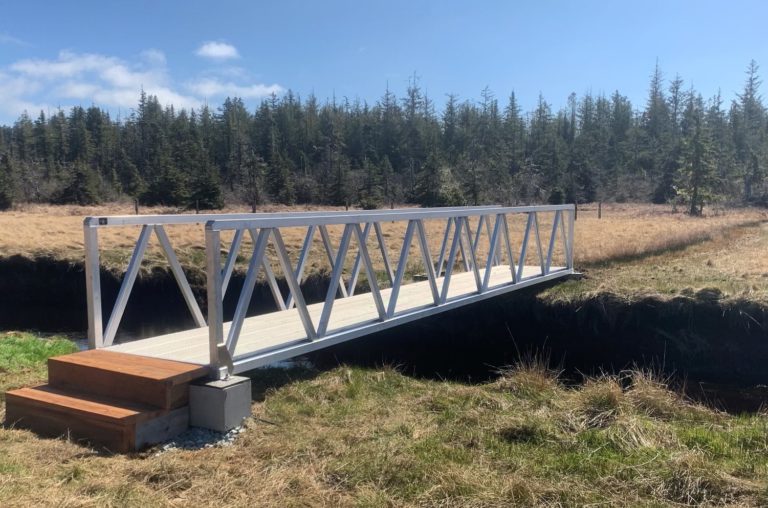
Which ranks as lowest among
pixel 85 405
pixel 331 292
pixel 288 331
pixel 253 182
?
pixel 85 405

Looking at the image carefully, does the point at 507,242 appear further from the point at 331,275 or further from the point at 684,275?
the point at 684,275

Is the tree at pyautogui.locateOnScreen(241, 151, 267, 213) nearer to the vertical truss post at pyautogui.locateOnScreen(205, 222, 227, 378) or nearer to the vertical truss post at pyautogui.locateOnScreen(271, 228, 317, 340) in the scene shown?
the vertical truss post at pyautogui.locateOnScreen(271, 228, 317, 340)

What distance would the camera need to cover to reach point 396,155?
225 ft

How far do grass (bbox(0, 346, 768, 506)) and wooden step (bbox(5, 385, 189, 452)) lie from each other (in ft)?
0.55

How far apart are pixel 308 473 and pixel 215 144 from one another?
70136 mm

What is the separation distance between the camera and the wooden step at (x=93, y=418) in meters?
4.38

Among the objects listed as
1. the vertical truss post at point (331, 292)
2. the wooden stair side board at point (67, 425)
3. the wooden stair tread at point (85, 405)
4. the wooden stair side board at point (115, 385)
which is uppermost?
the vertical truss post at point (331, 292)

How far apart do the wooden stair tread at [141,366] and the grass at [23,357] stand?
111 cm

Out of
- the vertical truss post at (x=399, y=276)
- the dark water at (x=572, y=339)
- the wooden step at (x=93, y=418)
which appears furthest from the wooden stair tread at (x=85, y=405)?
the dark water at (x=572, y=339)

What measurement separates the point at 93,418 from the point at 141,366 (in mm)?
640

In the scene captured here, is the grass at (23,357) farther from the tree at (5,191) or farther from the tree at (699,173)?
the tree at (5,191)

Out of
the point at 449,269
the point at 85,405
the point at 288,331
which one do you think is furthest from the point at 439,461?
the point at 449,269

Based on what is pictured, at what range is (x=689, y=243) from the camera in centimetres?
1770

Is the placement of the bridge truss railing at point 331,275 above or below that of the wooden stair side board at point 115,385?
above
